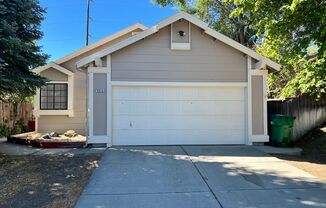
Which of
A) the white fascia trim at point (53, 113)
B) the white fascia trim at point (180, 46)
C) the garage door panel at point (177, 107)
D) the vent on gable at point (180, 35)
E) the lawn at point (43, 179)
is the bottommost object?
the lawn at point (43, 179)

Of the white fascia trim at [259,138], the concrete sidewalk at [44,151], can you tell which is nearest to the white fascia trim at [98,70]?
the concrete sidewalk at [44,151]

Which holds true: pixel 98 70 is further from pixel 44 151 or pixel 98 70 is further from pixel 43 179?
pixel 43 179

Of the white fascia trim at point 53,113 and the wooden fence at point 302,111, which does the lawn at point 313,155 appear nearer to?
the wooden fence at point 302,111

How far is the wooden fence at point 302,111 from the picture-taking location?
37.8 feet

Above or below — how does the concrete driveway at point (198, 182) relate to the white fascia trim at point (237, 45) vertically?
below

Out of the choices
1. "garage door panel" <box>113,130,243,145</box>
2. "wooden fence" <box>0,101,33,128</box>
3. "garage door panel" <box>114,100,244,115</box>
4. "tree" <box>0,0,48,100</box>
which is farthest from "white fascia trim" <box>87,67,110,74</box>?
"wooden fence" <box>0,101,33,128</box>

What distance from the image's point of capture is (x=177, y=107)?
10.7 metres

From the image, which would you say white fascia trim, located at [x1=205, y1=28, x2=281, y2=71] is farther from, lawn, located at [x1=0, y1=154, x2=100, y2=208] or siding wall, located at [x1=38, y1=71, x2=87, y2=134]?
siding wall, located at [x1=38, y1=71, x2=87, y2=134]

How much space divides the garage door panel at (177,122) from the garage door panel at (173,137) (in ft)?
0.58

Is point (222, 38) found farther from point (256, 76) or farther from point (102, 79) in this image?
point (102, 79)

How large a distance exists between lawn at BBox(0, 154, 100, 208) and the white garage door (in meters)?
2.07

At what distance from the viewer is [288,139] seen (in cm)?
1063

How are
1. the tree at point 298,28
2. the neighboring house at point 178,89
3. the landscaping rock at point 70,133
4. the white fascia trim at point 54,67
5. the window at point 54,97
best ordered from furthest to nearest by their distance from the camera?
the window at point 54,97
the white fascia trim at point 54,67
the landscaping rock at point 70,133
the neighboring house at point 178,89
the tree at point 298,28

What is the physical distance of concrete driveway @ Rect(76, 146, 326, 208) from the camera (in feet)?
17.2
